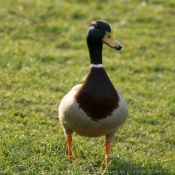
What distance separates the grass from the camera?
441 cm

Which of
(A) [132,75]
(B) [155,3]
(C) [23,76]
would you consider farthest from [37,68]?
(B) [155,3]

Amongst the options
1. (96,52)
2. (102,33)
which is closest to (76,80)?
(96,52)

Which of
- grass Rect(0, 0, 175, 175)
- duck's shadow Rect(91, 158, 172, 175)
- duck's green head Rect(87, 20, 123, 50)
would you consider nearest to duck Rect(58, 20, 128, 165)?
duck's green head Rect(87, 20, 123, 50)

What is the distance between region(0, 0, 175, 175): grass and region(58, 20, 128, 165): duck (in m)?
0.37

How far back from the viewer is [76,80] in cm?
668

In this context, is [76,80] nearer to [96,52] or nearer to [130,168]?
[96,52]

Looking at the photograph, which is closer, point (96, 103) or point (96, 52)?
point (96, 103)

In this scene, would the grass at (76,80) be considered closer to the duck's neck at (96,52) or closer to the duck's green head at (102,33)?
the duck's neck at (96,52)

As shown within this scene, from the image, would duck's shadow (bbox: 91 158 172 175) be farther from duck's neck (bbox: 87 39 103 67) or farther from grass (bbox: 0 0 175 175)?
duck's neck (bbox: 87 39 103 67)

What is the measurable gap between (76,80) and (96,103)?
8.44ft

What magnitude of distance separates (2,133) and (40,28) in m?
4.28

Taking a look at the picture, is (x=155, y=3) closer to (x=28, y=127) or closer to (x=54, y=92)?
(x=54, y=92)

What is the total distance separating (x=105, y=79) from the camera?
4.25 metres

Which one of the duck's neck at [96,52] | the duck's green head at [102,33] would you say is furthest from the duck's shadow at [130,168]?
the duck's green head at [102,33]
